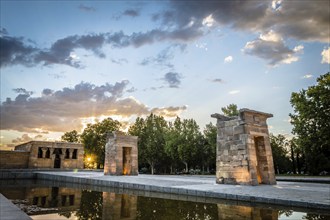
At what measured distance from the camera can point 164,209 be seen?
691 centimetres

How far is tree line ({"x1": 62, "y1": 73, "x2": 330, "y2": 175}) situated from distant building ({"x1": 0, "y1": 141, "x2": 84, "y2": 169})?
42.2 feet

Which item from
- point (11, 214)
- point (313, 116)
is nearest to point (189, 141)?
point (313, 116)

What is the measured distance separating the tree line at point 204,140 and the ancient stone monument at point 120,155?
60.8ft

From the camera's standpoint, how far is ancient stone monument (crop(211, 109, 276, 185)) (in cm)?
1248

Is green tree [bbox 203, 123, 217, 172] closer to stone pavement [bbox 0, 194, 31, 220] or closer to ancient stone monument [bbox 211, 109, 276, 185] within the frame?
ancient stone monument [bbox 211, 109, 276, 185]

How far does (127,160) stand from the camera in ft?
78.5

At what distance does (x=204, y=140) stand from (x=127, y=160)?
22959mm

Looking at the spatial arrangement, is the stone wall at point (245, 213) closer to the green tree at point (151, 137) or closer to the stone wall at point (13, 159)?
the stone wall at point (13, 159)

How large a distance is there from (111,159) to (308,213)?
18.8m

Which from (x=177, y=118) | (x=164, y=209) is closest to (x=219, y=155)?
(x=164, y=209)

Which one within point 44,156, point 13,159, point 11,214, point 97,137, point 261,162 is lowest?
point 11,214

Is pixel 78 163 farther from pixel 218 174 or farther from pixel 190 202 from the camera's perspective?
pixel 190 202

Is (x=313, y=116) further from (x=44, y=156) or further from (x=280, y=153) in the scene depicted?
(x=44, y=156)

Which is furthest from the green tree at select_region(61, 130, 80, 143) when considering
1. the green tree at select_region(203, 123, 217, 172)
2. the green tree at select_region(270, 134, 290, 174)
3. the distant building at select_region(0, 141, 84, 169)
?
the green tree at select_region(270, 134, 290, 174)
